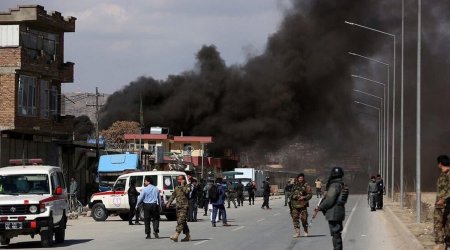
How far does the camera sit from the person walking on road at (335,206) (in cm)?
1459

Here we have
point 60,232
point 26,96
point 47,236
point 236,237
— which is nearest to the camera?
point 47,236

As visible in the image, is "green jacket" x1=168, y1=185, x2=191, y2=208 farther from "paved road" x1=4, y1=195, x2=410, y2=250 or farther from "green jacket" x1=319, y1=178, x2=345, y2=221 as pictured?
"green jacket" x1=319, y1=178, x2=345, y2=221

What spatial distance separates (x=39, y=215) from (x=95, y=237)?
4.32 metres

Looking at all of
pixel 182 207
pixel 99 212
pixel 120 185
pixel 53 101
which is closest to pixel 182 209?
pixel 182 207

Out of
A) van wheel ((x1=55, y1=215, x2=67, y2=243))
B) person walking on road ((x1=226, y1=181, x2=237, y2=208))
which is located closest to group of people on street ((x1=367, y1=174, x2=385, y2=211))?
person walking on road ((x1=226, y1=181, x2=237, y2=208))

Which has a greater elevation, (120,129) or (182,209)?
(120,129)

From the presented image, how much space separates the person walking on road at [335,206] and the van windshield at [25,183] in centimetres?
807

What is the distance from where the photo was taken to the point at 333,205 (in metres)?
14.6

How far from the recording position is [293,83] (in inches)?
3644

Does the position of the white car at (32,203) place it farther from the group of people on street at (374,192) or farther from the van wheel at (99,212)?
the group of people on street at (374,192)

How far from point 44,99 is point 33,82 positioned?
217 centimetres

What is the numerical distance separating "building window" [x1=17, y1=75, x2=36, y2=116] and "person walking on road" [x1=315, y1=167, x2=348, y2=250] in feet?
101

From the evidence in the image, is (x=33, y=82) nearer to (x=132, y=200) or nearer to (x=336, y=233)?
(x=132, y=200)

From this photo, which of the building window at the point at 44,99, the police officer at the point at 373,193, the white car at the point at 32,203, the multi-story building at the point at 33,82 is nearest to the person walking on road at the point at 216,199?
the white car at the point at 32,203
